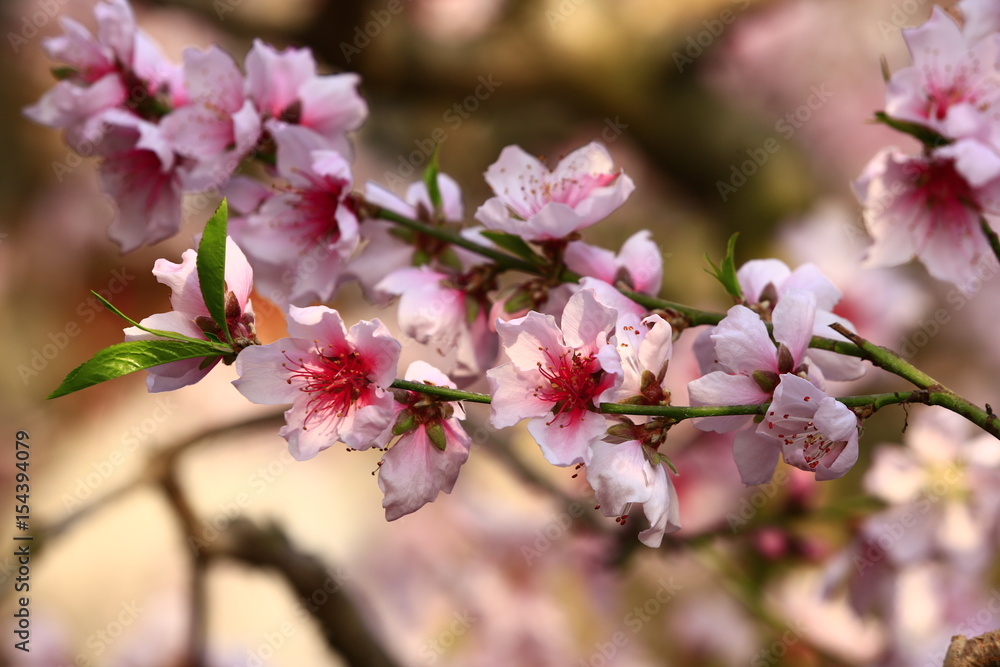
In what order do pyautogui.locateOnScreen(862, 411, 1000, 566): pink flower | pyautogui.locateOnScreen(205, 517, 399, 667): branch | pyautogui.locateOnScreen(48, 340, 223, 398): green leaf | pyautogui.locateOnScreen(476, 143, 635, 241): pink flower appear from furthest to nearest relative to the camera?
pyautogui.locateOnScreen(205, 517, 399, 667): branch
pyautogui.locateOnScreen(862, 411, 1000, 566): pink flower
pyautogui.locateOnScreen(476, 143, 635, 241): pink flower
pyautogui.locateOnScreen(48, 340, 223, 398): green leaf

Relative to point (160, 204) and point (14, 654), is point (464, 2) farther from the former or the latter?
point (14, 654)

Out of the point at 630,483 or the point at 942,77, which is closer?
the point at 630,483

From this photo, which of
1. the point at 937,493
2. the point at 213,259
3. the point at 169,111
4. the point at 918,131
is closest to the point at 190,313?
the point at 213,259

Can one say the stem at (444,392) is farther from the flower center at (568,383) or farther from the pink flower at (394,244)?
the pink flower at (394,244)

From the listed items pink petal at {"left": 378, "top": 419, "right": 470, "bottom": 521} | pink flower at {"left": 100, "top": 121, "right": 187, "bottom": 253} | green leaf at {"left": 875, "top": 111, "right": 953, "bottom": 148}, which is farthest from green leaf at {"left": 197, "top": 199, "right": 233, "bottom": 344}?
green leaf at {"left": 875, "top": 111, "right": 953, "bottom": 148}

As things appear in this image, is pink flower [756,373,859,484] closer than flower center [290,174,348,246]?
Yes

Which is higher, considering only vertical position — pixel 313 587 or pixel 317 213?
pixel 317 213

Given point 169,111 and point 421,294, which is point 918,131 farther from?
point 169,111

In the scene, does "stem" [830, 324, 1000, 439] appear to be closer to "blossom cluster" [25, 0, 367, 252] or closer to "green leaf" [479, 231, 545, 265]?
"green leaf" [479, 231, 545, 265]
